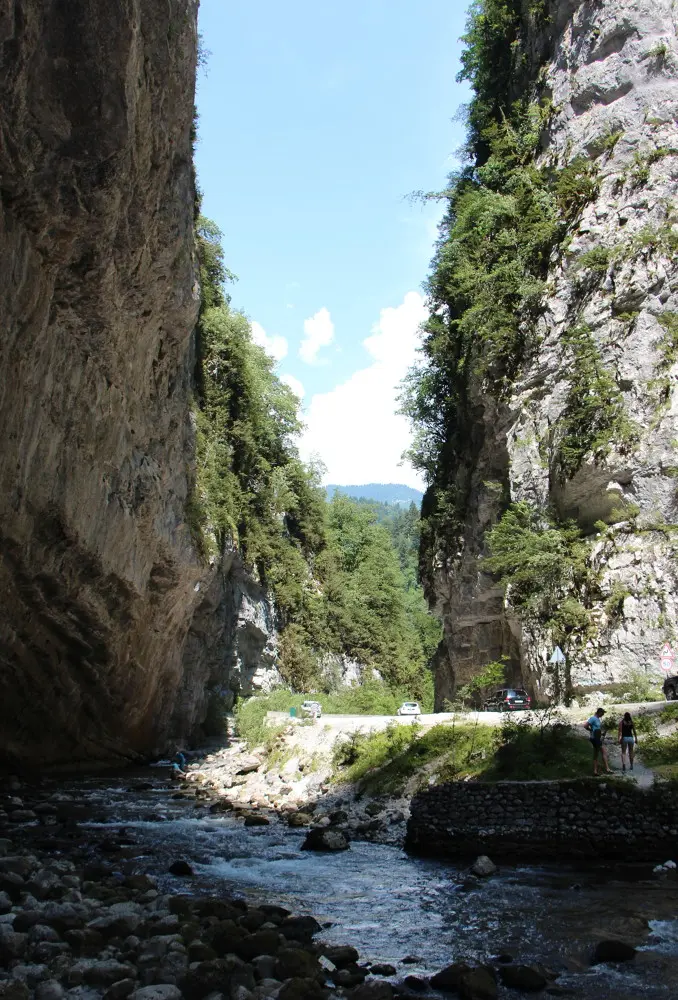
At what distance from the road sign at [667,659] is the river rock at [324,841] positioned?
9742mm

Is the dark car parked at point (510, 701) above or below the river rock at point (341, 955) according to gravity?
above

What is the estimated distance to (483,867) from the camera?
39.6 feet

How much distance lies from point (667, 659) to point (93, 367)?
16107 millimetres

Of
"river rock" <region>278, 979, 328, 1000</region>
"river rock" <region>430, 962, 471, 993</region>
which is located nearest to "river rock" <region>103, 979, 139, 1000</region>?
"river rock" <region>278, 979, 328, 1000</region>

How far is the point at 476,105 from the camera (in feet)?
113

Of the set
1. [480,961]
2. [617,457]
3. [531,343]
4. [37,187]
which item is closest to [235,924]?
[480,961]

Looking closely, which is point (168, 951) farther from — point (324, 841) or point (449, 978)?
point (324, 841)

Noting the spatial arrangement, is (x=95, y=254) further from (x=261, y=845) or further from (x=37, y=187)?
(x=261, y=845)

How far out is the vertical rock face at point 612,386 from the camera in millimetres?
21531

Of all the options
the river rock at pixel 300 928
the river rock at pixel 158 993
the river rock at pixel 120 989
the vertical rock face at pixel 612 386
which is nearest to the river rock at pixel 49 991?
the river rock at pixel 120 989

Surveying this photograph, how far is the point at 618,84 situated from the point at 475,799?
2720cm

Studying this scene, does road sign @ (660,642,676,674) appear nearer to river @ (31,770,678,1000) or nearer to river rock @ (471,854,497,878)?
river @ (31,770,678,1000)

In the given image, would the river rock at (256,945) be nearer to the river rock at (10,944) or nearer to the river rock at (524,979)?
the river rock at (10,944)

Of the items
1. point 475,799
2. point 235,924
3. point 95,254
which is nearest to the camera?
point 235,924
